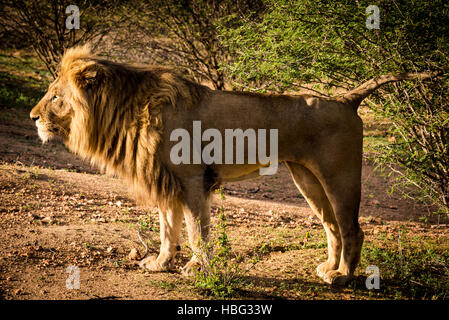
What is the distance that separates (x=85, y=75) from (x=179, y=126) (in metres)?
1.02

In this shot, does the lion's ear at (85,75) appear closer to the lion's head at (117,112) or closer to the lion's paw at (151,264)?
the lion's head at (117,112)

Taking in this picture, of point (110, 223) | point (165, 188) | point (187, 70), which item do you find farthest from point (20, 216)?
point (187, 70)

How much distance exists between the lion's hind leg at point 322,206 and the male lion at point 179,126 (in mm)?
173

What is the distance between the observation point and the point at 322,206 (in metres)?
4.85

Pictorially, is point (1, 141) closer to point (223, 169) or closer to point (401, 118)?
point (223, 169)

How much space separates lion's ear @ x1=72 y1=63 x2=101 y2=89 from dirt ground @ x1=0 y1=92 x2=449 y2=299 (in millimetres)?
1745

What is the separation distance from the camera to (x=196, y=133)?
14.2 ft

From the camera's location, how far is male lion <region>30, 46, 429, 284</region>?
4289mm

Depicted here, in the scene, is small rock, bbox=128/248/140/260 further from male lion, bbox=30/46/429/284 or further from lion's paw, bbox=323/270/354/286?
lion's paw, bbox=323/270/354/286

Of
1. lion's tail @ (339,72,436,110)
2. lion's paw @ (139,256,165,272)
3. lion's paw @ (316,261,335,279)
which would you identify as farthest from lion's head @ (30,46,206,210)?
lion's paw @ (316,261,335,279)

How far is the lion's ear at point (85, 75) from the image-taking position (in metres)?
4.38

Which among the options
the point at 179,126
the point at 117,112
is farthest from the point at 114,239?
the point at 179,126

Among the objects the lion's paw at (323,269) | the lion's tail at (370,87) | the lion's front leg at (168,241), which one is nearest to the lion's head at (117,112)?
the lion's front leg at (168,241)

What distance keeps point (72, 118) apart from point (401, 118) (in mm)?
3857
